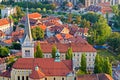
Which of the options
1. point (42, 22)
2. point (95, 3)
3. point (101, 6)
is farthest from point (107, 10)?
point (42, 22)

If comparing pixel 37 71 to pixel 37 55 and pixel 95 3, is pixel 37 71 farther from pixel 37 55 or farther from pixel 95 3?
pixel 95 3

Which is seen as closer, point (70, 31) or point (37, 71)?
point (37, 71)

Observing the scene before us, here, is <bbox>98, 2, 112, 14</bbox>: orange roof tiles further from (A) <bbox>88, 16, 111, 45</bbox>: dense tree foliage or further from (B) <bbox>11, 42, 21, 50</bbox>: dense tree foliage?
(B) <bbox>11, 42, 21, 50</bbox>: dense tree foliage

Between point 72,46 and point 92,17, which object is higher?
point 92,17

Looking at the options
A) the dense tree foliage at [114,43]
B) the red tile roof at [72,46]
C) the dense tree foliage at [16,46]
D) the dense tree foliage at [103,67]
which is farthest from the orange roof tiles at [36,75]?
the dense tree foliage at [114,43]

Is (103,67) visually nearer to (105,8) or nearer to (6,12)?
(6,12)

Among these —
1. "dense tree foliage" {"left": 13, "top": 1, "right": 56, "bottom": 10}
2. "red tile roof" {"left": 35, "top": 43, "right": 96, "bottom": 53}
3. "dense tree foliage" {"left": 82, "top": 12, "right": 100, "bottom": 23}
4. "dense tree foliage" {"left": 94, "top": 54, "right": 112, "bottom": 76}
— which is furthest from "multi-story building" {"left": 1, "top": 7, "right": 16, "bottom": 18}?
"dense tree foliage" {"left": 94, "top": 54, "right": 112, "bottom": 76}

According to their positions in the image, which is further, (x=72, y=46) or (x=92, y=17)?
(x=92, y=17)

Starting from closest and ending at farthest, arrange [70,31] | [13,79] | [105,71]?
[13,79]
[105,71]
[70,31]

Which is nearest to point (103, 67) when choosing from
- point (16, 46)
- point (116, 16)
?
point (16, 46)
